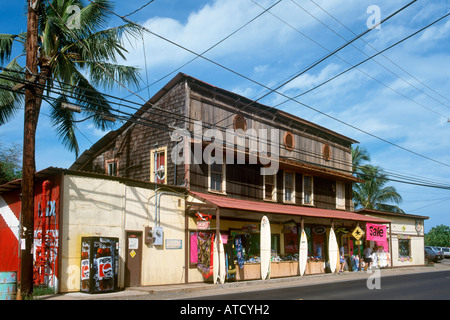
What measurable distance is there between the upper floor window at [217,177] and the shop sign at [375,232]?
1113cm

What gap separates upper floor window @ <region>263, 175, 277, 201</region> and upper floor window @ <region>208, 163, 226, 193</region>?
3548mm

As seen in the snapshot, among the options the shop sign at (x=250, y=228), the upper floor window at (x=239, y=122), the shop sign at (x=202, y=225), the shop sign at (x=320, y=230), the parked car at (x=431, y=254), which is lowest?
the parked car at (x=431, y=254)

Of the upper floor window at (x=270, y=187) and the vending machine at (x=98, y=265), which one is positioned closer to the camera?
the vending machine at (x=98, y=265)

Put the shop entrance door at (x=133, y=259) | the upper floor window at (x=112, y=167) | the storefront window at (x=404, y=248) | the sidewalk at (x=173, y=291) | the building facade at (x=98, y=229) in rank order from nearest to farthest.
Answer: the sidewalk at (x=173, y=291), the building facade at (x=98, y=229), the shop entrance door at (x=133, y=259), the upper floor window at (x=112, y=167), the storefront window at (x=404, y=248)

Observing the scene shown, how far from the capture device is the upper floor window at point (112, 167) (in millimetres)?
23802

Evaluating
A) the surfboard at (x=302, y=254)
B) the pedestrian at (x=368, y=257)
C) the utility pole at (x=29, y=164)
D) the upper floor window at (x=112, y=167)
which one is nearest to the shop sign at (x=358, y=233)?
the pedestrian at (x=368, y=257)

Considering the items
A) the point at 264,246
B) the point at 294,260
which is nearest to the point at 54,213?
the point at 264,246

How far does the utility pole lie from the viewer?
13.0m

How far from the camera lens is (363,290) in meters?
15.5

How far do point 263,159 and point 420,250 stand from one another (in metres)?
19.9

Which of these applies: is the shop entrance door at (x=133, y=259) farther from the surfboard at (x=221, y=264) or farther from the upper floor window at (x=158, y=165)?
the upper floor window at (x=158, y=165)

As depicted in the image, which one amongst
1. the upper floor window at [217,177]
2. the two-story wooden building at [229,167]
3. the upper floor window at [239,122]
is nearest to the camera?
the two-story wooden building at [229,167]

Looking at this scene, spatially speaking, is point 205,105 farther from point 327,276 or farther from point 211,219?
point 327,276
